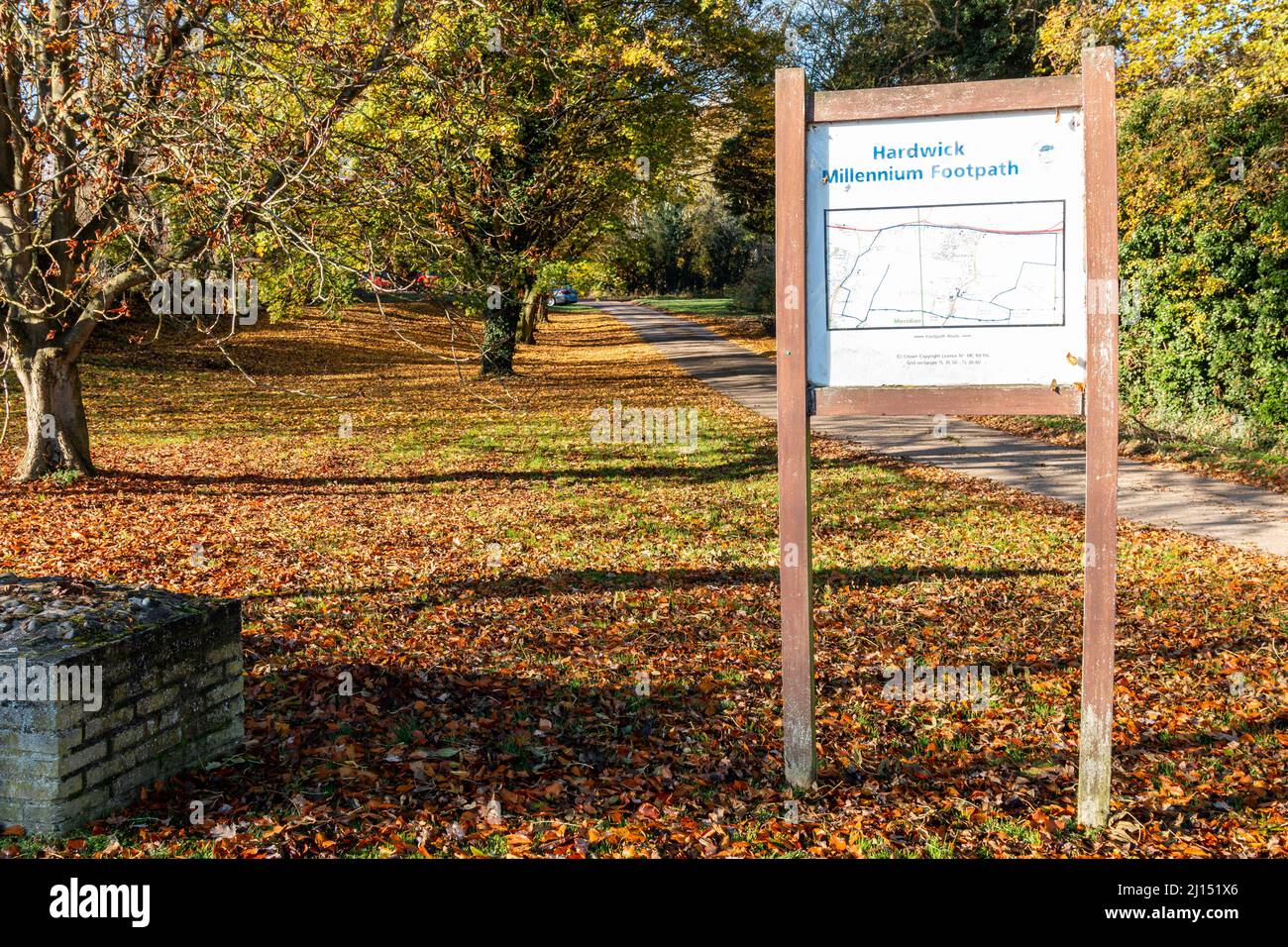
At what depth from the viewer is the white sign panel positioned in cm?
431

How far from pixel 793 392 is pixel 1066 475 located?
967 centimetres

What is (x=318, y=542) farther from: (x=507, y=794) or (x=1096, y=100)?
(x=1096, y=100)

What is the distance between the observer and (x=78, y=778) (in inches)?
161

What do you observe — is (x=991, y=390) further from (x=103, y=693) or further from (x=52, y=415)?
(x=52, y=415)

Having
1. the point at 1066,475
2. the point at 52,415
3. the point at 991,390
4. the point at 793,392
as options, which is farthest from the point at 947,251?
the point at 52,415

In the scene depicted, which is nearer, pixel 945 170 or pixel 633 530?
pixel 945 170

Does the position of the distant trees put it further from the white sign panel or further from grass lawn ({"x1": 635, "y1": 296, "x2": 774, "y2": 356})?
grass lawn ({"x1": 635, "y1": 296, "x2": 774, "y2": 356})

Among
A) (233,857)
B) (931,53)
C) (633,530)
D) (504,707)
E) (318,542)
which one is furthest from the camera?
(931,53)

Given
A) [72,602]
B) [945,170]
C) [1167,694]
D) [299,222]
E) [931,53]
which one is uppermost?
[931,53]

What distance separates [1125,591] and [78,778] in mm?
7115

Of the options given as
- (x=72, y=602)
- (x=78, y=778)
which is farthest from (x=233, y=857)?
(x=72, y=602)

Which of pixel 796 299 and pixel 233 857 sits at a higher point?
pixel 796 299

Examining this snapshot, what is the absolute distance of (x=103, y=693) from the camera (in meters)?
4.14

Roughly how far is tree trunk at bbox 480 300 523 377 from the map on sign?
1859 centimetres
